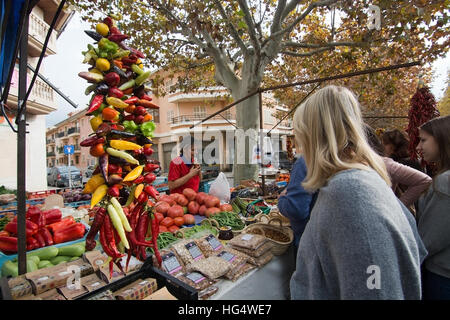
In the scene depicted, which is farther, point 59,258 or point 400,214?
point 59,258

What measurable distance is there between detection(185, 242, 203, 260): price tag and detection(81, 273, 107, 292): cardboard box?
74cm

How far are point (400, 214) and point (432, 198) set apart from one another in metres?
1.12

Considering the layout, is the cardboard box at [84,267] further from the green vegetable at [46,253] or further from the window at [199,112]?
the window at [199,112]

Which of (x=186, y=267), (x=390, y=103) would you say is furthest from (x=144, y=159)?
(x=390, y=103)

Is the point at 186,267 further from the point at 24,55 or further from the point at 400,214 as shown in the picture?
the point at 24,55

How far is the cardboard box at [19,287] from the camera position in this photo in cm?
159

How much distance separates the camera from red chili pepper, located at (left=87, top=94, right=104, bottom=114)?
1.39 m

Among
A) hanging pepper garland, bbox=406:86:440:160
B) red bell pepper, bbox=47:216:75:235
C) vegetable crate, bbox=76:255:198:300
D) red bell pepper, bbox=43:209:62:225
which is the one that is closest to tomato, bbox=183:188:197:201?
red bell pepper, bbox=47:216:75:235

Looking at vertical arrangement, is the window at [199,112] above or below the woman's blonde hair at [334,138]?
above

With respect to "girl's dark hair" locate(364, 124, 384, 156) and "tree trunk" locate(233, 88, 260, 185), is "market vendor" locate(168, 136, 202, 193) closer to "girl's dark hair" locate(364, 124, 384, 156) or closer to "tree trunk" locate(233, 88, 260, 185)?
"girl's dark hair" locate(364, 124, 384, 156)

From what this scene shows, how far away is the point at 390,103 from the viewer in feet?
52.3

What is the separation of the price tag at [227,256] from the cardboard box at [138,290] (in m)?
0.66

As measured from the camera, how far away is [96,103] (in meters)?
1.41

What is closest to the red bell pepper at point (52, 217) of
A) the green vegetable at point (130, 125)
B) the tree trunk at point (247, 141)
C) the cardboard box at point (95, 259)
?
the cardboard box at point (95, 259)
